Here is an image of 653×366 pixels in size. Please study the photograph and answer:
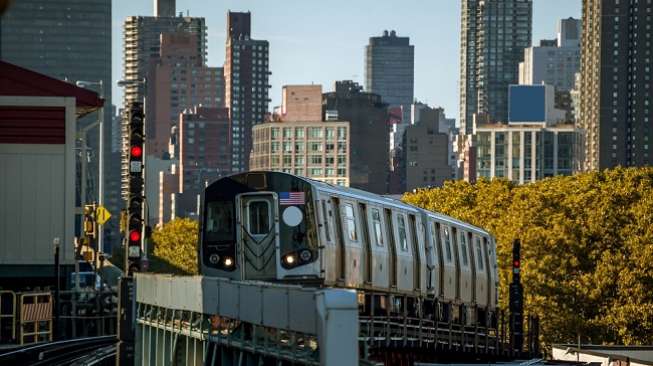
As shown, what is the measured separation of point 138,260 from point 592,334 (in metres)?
53.2

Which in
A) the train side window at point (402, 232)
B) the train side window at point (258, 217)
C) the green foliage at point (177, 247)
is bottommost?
the green foliage at point (177, 247)

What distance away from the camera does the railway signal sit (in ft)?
143

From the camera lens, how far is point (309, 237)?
46.8 metres

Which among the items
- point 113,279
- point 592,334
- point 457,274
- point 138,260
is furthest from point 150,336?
point 113,279

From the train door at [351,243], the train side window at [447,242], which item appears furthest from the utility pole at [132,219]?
the train side window at [447,242]

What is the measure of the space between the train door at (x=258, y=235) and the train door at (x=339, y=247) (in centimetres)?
149

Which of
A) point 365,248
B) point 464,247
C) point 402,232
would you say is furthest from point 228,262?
point 464,247

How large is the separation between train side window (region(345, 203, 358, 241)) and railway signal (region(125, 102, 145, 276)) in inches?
235

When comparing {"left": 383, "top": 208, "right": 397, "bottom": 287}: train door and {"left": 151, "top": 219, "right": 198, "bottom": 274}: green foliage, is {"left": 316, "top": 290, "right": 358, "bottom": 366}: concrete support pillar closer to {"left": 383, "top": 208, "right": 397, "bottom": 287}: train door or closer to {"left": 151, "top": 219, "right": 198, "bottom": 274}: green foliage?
{"left": 383, "top": 208, "right": 397, "bottom": 287}: train door

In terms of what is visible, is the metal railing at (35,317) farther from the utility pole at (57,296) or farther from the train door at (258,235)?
the train door at (258,235)

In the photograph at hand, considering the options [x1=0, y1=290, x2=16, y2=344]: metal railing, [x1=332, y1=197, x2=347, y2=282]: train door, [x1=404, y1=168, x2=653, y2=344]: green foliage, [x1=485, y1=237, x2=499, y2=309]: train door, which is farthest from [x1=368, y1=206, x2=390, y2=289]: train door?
[x1=404, y1=168, x2=653, y2=344]: green foliage

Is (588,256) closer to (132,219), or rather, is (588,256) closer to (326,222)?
(326,222)

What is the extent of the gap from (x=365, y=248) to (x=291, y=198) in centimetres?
305

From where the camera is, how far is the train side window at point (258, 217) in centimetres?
4744
